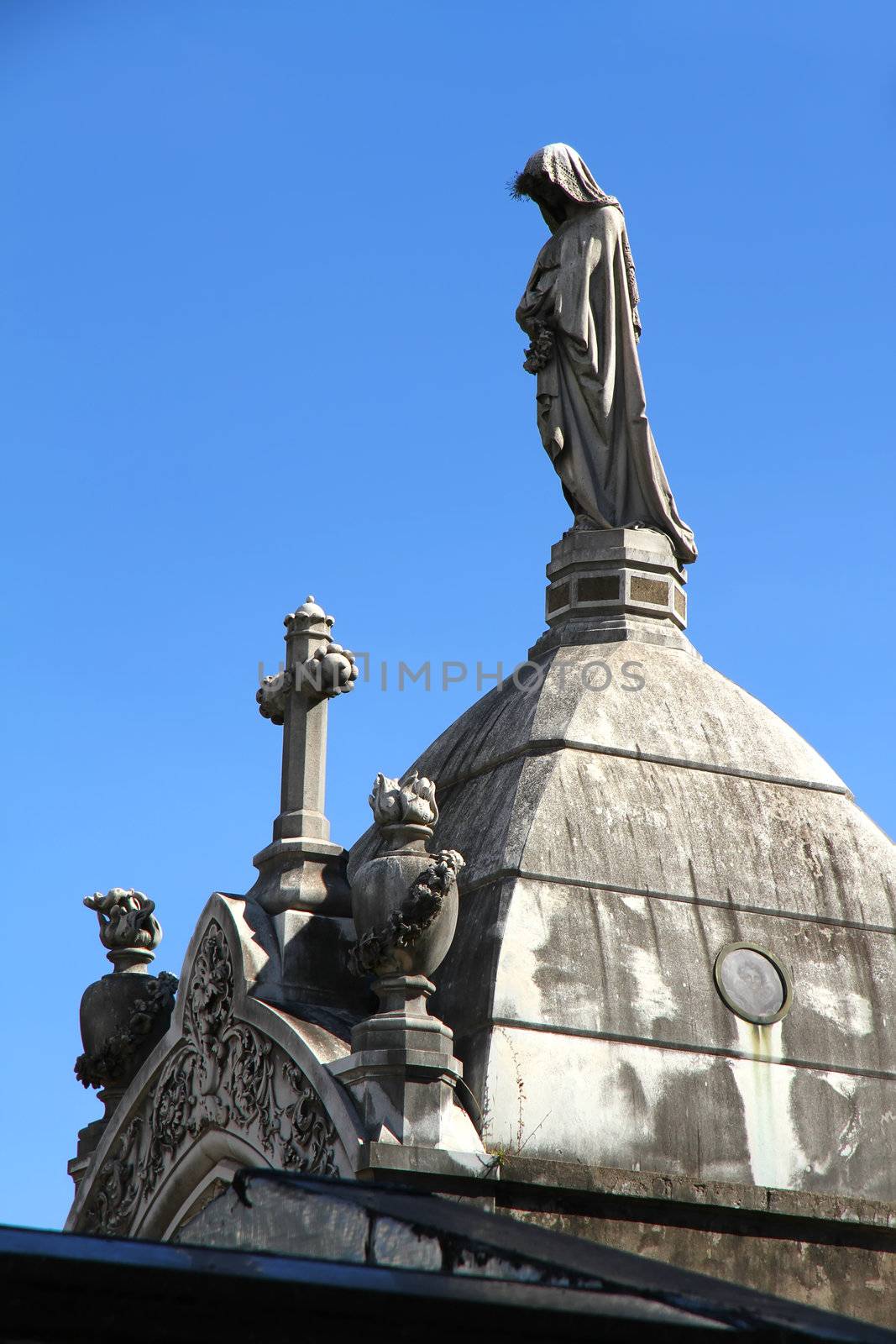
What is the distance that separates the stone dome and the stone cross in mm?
942

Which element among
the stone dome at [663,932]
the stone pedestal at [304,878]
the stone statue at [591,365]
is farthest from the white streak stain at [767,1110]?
the stone statue at [591,365]

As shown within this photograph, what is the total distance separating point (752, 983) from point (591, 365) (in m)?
5.56

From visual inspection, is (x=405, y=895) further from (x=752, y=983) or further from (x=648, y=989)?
(x=752, y=983)

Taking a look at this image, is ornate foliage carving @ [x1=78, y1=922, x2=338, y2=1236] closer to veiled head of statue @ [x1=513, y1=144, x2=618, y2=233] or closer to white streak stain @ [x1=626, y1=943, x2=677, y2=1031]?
A: white streak stain @ [x1=626, y1=943, x2=677, y2=1031]

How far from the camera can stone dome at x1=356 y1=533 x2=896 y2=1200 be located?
13.2 m

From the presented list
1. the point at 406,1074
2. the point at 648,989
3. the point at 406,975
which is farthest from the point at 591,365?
the point at 406,1074

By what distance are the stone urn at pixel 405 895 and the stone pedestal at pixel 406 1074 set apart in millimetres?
Result: 210

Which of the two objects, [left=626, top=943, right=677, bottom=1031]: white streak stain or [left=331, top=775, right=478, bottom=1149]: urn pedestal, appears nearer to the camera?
[left=331, top=775, right=478, bottom=1149]: urn pedestal

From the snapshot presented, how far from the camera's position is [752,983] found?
1402 centimetres

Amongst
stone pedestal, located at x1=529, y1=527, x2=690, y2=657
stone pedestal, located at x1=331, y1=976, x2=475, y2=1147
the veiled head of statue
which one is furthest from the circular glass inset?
the veiled head of statue

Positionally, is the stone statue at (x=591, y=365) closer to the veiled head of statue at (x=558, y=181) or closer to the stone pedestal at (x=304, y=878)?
the veiled head of statue at (x=558, y=181)

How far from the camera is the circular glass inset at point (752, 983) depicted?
13.9 metres

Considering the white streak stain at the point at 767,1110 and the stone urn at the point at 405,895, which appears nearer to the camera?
the stone urn at the point at 405,895

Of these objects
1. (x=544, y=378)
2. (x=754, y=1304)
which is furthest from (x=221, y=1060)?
(x=754, y=1304)
